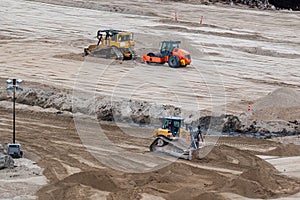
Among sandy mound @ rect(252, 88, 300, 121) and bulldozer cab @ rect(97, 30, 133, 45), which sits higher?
bulldozer cab @ rect(97, 30, 133, 45)

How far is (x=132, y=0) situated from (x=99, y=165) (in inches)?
1830

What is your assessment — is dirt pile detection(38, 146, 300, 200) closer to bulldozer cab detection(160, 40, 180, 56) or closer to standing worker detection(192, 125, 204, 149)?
standing worker detection(192, 125, 204, 149)

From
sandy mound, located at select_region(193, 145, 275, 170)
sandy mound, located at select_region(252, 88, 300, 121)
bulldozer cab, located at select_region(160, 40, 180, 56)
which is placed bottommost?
sandy mound, located at select_region(193, 145, 275, 170)

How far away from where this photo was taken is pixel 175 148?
18672 millimetres

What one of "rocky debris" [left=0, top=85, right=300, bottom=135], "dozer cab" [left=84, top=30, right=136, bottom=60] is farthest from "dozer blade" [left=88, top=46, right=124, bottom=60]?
"rocky debris" [left=0, top=85, right=300, bottom=135]

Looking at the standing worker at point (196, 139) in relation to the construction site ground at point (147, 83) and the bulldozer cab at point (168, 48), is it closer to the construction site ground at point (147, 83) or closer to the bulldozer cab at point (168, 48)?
Answer: the construction site ground at point (147, 83)

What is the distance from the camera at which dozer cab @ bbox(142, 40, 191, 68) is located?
33.6 meters

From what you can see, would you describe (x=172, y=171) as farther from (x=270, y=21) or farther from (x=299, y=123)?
(x=270, y=21)

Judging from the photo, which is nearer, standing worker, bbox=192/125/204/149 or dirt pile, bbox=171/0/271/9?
standing worker, bbox=192/125/204/149

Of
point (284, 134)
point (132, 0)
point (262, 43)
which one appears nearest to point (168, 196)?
point (284, 134)

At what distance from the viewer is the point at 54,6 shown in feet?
190

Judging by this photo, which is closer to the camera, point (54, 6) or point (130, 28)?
point (130, 28)

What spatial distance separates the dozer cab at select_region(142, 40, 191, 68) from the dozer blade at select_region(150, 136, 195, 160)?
15.0 m

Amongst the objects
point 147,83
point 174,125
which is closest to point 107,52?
point 147,83
